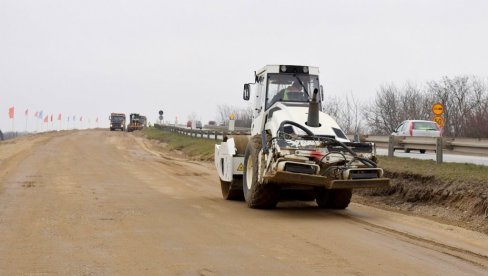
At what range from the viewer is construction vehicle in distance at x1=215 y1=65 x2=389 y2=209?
10.8 meters

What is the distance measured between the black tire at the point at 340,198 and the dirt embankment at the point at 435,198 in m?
1.67

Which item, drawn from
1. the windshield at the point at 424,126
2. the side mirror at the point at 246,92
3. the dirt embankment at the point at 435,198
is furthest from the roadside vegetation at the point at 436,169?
the windshield at the point at 424,126

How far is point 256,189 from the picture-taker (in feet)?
38.4

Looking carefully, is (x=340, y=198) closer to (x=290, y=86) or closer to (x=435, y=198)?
(x=435, y=198)

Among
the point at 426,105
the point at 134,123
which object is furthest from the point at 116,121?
the point at 426,105

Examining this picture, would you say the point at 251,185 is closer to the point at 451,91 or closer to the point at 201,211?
the point at 201,211

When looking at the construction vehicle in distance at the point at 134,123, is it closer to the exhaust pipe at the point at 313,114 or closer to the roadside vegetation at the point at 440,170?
the roadside vegetation at the point at 440,170

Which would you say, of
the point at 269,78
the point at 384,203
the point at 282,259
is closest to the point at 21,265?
the point at 282,259

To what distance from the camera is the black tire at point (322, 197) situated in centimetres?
1252

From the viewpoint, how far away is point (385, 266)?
705 centimetres

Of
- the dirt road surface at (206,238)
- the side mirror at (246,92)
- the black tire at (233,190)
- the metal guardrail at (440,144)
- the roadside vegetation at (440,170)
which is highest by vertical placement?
the side mirror at (246,92)

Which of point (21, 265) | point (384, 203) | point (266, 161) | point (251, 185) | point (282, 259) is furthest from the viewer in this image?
point (384, 203)

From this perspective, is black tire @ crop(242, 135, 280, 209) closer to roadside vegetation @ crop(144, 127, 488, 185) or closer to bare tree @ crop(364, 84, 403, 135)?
roadside vegetation @ crop(144, 127, 488, 185)

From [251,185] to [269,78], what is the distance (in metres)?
2.52
